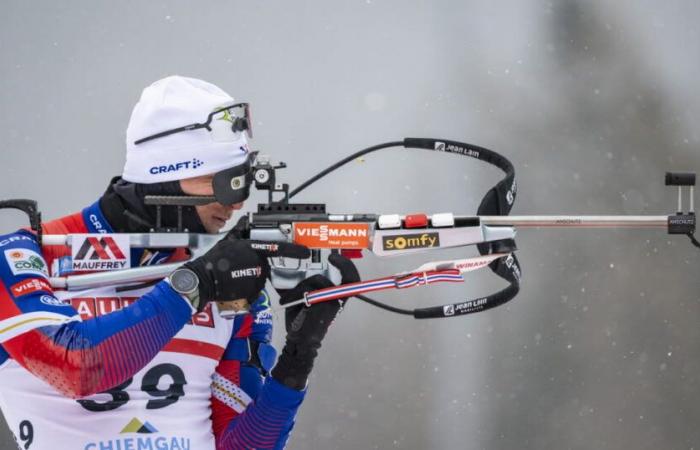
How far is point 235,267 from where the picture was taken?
1727 mm

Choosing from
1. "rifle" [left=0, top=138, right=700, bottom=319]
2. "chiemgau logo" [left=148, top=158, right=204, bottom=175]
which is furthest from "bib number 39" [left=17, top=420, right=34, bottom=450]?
"chiemgau logo" [left=148, top=158, right=204, bottom=175]

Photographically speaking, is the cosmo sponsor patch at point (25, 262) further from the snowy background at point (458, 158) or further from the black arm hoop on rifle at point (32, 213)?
the snowy background at point (458, 158)

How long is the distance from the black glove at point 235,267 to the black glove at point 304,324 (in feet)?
0.21

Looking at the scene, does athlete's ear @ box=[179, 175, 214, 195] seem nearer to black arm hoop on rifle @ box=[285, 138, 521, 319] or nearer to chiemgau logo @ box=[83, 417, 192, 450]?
black arm hoop on rifle @ box=[285, 138, 521, 319]

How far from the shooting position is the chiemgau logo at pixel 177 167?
1.93 m

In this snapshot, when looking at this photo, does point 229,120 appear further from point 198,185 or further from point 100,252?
point 100,252

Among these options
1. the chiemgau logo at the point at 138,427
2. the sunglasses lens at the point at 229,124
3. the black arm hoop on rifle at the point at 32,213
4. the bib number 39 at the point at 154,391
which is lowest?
the chiemgau logo at the point at 138,427

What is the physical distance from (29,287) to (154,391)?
38 cm

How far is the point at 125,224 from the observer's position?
194cm

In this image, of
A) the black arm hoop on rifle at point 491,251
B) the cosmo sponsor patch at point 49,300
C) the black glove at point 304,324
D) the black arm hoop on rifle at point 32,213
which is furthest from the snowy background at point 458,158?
the cosmo sponsor patch at point 49,300

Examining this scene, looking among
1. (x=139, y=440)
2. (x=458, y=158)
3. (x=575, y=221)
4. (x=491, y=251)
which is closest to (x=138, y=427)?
(x=139, y=440)

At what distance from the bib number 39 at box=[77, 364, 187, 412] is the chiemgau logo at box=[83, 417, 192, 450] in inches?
1.8

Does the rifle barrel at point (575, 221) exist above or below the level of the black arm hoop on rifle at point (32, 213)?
below

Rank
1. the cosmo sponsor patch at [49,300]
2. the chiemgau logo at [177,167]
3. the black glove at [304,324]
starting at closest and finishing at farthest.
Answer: the cosmo sponsor patch at [49,300] → the black glove at [304,324] → the chiemgau logo at [177,167]
